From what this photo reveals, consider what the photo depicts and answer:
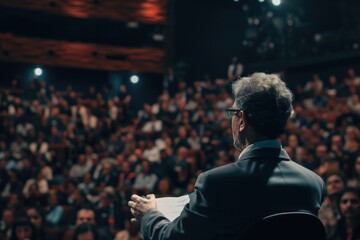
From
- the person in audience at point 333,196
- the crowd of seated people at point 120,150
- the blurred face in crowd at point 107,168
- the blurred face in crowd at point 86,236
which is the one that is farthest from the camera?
the blurred face in crowd at point 107,168

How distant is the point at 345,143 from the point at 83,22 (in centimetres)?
1241

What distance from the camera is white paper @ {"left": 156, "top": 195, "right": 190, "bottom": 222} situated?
1.87 meters

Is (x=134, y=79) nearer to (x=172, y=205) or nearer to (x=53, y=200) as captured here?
(x=53, y=200)

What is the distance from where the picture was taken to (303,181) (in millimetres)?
1729

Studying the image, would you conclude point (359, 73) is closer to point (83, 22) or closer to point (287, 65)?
point (287, 65)

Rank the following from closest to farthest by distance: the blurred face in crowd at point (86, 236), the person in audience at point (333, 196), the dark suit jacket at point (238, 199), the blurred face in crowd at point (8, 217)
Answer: the dark suit jacket at point (238, 199), the blurred face in crowd at point (86, 236), the person in audience at point (333, 196), the blurred face in crowd at point (8, 217)

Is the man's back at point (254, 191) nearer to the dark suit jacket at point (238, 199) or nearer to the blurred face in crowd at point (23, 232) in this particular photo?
the dark suit jacket at point (238, 199)

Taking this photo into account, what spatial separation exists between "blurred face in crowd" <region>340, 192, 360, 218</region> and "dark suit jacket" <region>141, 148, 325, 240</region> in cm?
260

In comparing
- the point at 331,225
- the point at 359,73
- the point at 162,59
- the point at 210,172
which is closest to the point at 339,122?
the point at 331,225

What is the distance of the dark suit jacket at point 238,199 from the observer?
164 cm

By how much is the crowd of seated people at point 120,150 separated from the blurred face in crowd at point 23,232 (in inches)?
0.5

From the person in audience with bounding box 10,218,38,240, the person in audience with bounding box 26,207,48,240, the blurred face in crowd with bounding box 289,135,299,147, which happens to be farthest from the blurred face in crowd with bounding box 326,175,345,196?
the person in audience with bounding box 26,207,48,240

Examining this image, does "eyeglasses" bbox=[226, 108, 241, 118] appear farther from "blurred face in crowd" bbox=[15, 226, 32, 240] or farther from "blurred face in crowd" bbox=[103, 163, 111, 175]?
"blurred face in crowd" bbox=[103, 163, 111, 175]

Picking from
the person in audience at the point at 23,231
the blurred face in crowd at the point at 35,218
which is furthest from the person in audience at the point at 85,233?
the blurred face in crowd at the point at 35,218
